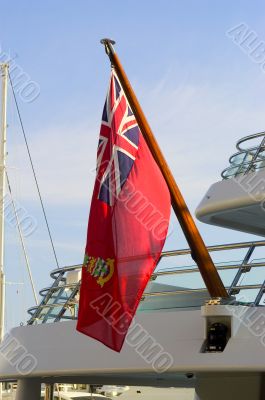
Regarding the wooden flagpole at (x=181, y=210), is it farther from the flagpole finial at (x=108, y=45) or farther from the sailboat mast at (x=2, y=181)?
the sailboat mast at (x=2, y=181)

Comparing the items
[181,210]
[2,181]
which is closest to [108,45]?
[181,210]

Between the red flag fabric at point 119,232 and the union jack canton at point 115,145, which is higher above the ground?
the union jack canton at point 115,145

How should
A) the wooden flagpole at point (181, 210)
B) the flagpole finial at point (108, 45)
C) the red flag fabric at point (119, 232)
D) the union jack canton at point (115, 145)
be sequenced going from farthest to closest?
the flagpole finial at point (108, 45)
the wooden flagpole at point (181, 210)
the union jack canton at point (115, 145)
the red flag fabric at point (119, 232)

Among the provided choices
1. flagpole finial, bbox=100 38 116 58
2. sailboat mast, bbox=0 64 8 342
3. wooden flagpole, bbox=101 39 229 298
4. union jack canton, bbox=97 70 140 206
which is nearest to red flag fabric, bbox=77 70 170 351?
union jack canton, bbox=97 70 140 206

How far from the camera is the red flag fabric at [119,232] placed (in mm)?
10438

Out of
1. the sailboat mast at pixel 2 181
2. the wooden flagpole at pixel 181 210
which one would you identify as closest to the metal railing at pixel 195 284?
the wooden flagpole at pixel 181 210

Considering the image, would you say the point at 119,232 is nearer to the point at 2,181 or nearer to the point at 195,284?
the point at 195,284

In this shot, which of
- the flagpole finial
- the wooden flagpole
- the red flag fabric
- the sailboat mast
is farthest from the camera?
the sailboat mast

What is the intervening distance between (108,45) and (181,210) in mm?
2716

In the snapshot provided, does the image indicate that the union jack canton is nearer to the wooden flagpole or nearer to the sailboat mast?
the wooden flagpole

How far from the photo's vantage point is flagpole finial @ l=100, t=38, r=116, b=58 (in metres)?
12.7

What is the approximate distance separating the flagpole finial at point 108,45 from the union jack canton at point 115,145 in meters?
0.60

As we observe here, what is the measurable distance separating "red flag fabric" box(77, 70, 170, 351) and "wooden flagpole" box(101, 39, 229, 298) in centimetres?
29

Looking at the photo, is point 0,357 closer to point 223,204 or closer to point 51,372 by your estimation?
point 51,372
